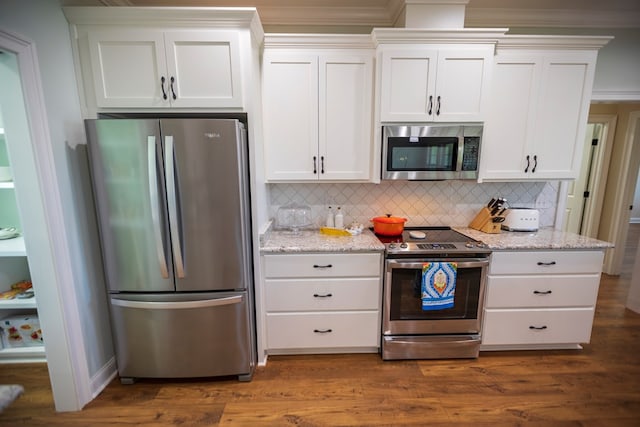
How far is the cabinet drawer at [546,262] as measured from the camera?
2.08m

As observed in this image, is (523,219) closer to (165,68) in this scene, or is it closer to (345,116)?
(345,116)

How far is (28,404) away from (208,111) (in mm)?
2242

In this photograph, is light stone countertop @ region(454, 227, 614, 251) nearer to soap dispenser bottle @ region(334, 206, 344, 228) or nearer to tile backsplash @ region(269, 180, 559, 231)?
tile backsplash @ region(269, 180, 559, 231)

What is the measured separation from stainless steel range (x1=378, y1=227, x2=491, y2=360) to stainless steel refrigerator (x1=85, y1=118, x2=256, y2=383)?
106 centimetres

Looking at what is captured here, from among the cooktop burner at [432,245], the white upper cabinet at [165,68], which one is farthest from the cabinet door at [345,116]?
the white upper cabinet at [165,68]

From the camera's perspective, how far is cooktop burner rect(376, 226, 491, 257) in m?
Result: 2.02

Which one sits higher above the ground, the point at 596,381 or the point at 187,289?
the point at 187,289

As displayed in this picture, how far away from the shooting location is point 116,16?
169 centimetres

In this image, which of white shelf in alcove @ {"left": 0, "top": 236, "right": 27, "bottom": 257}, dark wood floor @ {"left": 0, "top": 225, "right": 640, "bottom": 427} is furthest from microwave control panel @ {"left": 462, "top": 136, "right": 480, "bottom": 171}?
white shelf in alcove @ {"left": 0, "top": 236, "right": 27, "bottom": 257}

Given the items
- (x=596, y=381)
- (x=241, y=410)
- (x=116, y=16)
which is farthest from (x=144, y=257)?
(x=596, y=381)

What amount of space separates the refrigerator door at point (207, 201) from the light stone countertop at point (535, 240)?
1844mm

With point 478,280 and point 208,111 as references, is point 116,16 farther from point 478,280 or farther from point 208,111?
point 478,280

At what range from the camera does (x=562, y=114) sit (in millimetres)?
2236

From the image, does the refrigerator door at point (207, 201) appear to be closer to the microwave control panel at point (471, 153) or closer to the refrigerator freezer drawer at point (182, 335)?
the refrigerator freezer drawer at point (182, 335)
